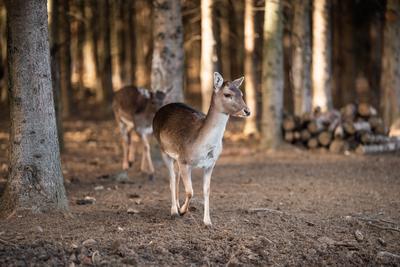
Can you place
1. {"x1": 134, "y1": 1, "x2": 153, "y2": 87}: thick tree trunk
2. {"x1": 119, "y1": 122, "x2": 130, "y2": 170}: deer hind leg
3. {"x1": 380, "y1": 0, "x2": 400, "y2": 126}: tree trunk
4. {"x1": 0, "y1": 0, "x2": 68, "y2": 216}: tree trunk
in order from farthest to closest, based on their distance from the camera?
{"x1": 134, "y1": 1, "x2": 153, "y2": 87}: thick tree trunk, {"x1": 380, "y1": 0, "x2": 400, "y2": 126}: tree trunk, {"x1": 119, "y1": 122, "x2": 130, "y2": 170}: deer hind leg, {"x1": 0, "y1": 0, "x2": 68, "y2": 216}: tree trunk

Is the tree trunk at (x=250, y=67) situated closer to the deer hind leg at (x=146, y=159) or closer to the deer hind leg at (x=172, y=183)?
the deer hind leg at (x=146, y=159)

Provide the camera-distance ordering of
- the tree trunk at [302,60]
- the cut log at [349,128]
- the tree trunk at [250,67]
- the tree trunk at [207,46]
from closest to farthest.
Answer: the cut log at [349,128]
the tree trunk at [207,46]
the tree trunk at [302,60]
the tree trunk at [250,67]

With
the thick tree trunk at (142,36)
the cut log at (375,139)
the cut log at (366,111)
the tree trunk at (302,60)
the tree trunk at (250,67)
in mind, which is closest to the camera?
the cut log at (375,139)

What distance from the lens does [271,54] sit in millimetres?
16312

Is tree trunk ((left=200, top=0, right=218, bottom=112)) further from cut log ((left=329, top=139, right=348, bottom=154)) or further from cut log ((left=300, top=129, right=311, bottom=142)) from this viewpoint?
cut log ((left=329, top=139, right=348, bottom=154))

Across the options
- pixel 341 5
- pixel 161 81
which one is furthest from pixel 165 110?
pixel 341 5

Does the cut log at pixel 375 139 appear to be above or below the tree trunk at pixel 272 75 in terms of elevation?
below

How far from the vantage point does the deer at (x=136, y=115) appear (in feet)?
44.7

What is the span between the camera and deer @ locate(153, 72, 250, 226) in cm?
802

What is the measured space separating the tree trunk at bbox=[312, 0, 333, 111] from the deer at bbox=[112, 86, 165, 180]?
237 inches

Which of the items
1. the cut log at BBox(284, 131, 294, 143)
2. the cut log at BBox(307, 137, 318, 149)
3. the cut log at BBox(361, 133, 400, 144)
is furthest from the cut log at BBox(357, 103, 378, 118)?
the cut log at BBox(284, 131, 294, 143)

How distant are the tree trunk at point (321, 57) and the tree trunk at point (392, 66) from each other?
2.33 meters

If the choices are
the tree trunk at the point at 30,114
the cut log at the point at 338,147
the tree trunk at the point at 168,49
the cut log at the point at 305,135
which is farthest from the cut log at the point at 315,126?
the tree trunk at the point at 30,114

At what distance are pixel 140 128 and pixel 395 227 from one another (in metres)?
7.01
